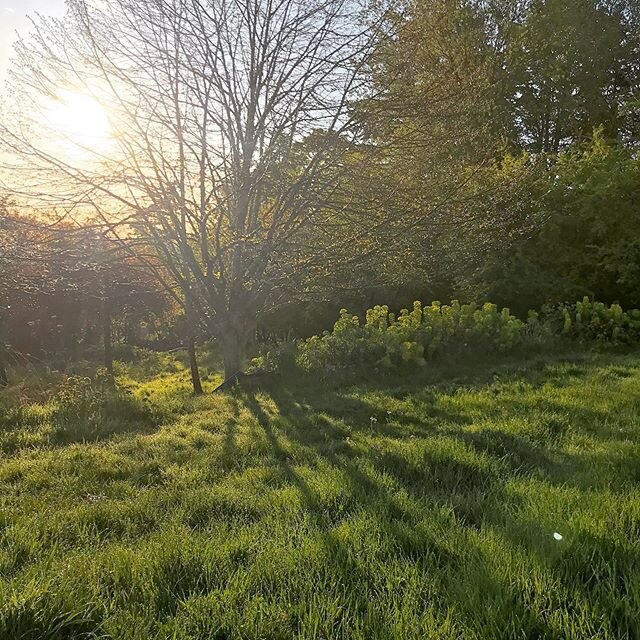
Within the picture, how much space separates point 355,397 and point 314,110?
445cm

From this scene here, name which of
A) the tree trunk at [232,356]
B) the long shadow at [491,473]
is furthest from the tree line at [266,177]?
the long shadow at [491,473]

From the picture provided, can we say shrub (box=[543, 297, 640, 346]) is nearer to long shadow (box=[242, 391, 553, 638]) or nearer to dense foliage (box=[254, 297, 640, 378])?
dense foliage (box=[254, 297, 640, 378])

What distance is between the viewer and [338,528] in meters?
2.43

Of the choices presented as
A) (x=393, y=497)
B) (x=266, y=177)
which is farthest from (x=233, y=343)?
(x=393, y=497)

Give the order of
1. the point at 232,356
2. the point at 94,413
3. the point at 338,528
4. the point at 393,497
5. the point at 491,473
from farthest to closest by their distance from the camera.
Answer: the point at 232,356, the point at 94,413, the point at 491,473, the point at 393,497, the point at 338,528

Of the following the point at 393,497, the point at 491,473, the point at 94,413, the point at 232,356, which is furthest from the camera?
the point at 232,356

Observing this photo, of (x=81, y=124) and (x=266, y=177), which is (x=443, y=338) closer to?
(x=266, y=177)

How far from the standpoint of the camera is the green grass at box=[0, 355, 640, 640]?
173 centimetres

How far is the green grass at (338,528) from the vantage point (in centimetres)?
173

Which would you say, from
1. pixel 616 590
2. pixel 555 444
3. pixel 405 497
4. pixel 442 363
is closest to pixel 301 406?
pixel 442 363

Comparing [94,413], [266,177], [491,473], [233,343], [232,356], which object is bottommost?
[94,413]

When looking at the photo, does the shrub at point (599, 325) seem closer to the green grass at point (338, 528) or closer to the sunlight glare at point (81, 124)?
the green grass at point (338, 528)

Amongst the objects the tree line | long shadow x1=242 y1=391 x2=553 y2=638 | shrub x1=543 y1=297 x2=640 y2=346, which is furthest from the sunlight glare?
shrub x1=543 y1=297 x2=640 y2=346

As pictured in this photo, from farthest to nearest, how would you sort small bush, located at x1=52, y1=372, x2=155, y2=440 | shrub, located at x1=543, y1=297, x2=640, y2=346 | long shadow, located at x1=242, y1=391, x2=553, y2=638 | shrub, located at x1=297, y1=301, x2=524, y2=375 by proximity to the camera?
shrub, located at x1=543, y1=297, x2=640, y2=346
shrub, located at x1=297, y1=301, x2=524, y2=375
small bush, located at x1=52, y1=372, x2=155, y2=440
long shadow, located at x1=242, y1=391, x2=553, y2=638
